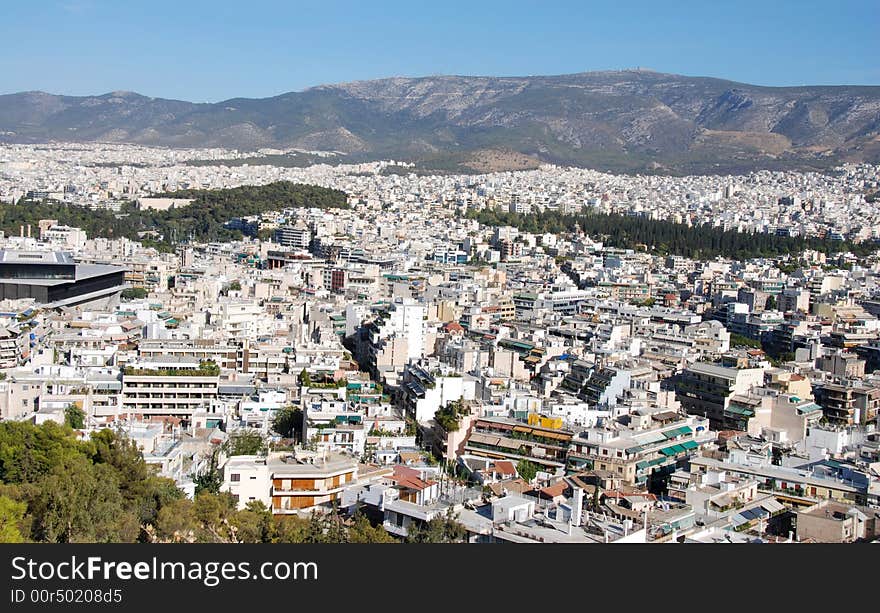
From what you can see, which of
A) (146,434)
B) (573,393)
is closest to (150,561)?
(146,434)

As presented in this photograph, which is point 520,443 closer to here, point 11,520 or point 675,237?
point 11,520

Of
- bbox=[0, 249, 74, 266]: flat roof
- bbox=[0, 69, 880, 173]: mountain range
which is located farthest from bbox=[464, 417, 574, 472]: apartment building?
bbox=[0, 69, 880, 173]: mountain range

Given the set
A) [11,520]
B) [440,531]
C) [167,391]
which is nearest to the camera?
[11,520]

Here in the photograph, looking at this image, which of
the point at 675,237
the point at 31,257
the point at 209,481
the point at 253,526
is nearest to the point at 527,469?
the point at 209,481

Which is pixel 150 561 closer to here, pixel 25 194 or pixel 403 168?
pixel 25 194

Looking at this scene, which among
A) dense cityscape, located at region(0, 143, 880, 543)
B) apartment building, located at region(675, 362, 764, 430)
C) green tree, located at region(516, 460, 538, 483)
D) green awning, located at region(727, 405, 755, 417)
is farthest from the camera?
apartment building, located at region(675, 362, 764, 430)

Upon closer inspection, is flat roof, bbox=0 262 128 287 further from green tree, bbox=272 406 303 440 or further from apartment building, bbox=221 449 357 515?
apartment building, bbox=221 449 357 515

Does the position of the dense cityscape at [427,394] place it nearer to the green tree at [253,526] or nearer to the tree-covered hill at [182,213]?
the green tree at [253,526]
